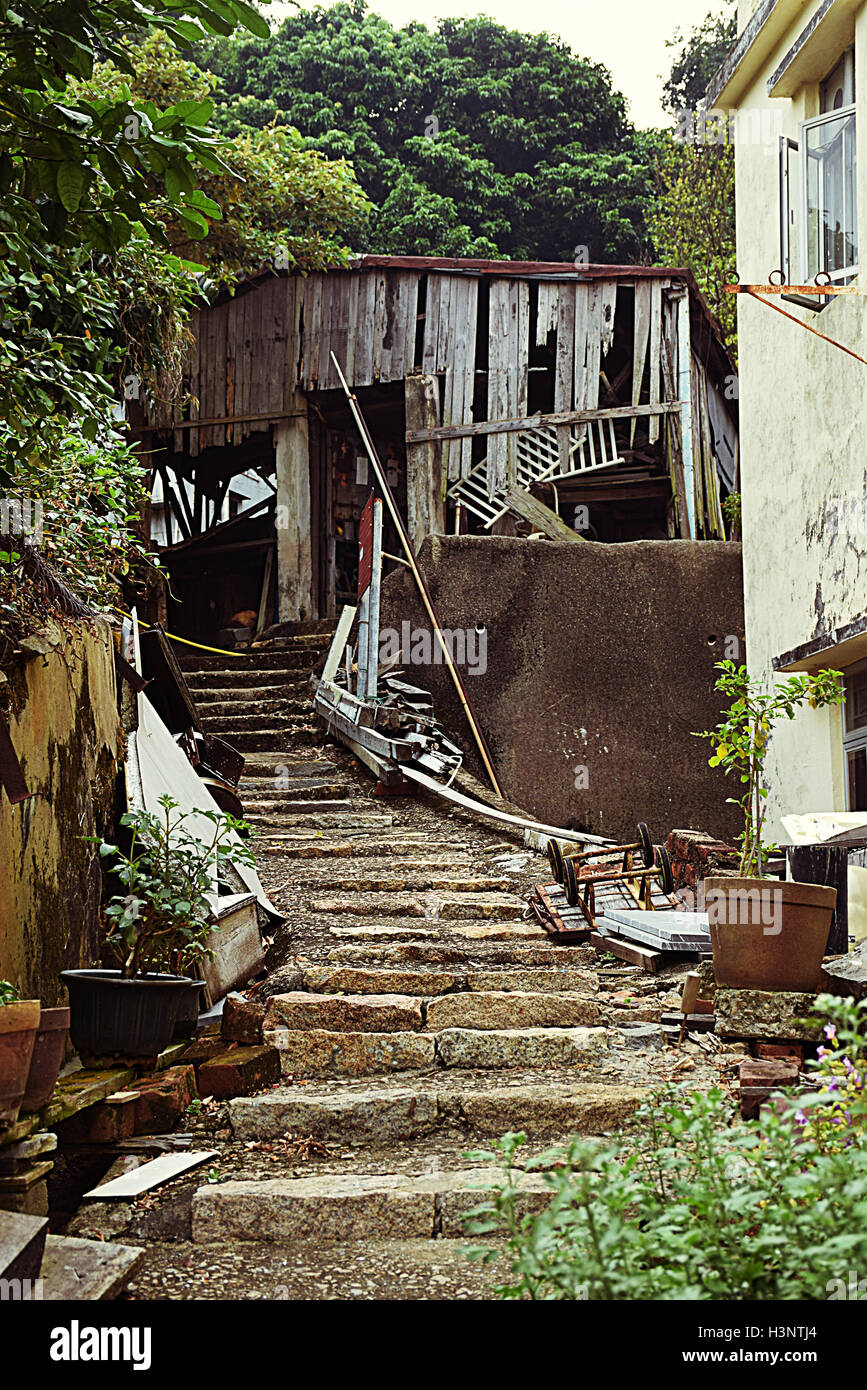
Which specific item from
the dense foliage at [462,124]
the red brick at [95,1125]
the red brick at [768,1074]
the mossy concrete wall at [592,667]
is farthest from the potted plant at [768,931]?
A: the dense foliage at [462,124]

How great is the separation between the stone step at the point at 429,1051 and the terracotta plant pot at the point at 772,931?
81 cm

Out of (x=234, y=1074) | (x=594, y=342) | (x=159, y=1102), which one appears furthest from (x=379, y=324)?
(x=159, y=1102)

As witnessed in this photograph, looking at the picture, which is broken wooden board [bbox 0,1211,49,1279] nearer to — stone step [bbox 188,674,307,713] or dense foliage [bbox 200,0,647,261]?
stone step [bbox 188,674,307,713]

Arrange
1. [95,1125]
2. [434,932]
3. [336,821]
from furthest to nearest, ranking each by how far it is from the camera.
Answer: [336,821] → [434,932] → [95,1125]

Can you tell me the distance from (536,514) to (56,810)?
9049 mm

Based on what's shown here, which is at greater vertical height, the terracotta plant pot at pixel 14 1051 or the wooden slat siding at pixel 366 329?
the wooden slat siding at pixel 366 329

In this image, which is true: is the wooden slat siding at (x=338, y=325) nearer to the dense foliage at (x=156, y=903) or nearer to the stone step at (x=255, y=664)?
the stone step at (x=255, y=664)

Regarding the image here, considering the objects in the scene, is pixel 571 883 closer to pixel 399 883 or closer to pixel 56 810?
pixel 399 883

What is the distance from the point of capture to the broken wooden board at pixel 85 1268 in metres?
2.65

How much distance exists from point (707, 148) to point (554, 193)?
341cm

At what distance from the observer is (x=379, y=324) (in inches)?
514
